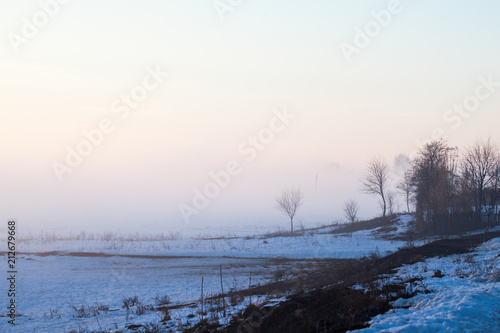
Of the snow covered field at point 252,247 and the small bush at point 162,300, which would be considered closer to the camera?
the small bush at point 162,300

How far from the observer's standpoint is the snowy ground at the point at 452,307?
7.17m

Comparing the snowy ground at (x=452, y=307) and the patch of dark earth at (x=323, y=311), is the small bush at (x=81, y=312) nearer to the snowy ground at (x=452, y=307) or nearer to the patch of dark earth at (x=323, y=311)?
the patch of dark earth at (x=323, y=311)

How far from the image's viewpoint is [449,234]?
110 ft

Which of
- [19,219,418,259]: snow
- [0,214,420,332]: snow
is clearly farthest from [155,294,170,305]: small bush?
[19,219,418,259]: snow

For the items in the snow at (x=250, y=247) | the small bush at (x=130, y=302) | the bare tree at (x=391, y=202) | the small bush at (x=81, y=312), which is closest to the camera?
the small bush at (x=81, y=312)

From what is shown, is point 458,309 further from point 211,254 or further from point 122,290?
point 211,254

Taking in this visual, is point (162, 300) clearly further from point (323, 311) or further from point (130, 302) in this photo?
point (323, 311)

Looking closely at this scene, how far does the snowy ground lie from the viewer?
7.17 metres

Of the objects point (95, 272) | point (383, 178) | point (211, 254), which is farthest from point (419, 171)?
point (95, 272)

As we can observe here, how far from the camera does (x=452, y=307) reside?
789cm

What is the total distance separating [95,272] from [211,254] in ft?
32.7

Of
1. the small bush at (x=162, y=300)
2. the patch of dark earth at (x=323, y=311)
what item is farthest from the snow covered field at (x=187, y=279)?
the patch of dark earth at (x=323, y=311)

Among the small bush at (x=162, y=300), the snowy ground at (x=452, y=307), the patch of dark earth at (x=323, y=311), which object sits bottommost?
the small bush at (x=162, y=300)

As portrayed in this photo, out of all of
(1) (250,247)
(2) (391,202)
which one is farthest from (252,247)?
(2) (391,202)
